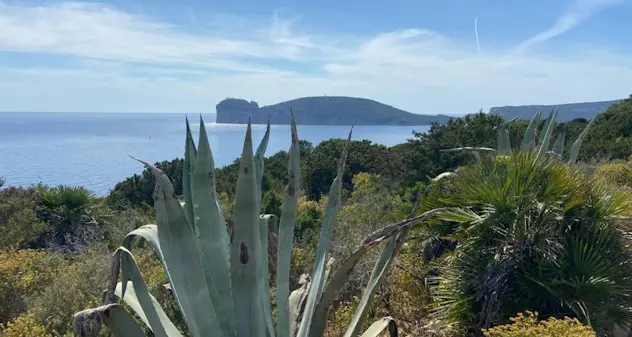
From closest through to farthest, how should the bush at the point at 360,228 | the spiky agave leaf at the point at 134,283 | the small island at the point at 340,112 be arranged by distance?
the spiky agave leaf at the point at 134,283, the bush at the point at 360,228, the small island at the point at 340,112

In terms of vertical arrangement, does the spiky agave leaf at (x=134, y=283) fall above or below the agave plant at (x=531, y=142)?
below

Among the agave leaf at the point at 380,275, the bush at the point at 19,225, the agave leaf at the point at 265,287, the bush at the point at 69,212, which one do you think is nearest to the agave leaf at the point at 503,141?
the agave leaf at the point at 380,275

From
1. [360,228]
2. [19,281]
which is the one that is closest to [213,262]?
[19,281]

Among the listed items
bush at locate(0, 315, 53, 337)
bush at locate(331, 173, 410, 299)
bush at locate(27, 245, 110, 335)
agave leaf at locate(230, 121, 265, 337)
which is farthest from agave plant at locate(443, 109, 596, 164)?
bush at locate(0, 315, 53, 337)

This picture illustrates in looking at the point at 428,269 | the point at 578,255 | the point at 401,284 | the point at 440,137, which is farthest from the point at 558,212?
the point at 440,137

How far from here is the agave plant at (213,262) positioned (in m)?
2.23

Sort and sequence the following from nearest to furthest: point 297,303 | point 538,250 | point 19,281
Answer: point 297,303, point 538,250, point 19,281

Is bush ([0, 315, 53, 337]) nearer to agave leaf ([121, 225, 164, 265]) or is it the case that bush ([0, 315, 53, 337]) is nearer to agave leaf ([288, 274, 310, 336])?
agave leaf ([288, 274, 310, 336])

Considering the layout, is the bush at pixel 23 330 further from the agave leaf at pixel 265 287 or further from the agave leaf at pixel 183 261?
the agave leaf at pixel 183 261

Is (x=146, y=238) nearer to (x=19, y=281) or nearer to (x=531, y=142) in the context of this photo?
(x=531, y=142)

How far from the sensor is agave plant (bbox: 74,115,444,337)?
87.9 inches

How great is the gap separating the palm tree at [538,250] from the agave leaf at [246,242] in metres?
2.48

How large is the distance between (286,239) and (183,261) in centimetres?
72

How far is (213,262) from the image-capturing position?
2496 millimetres
